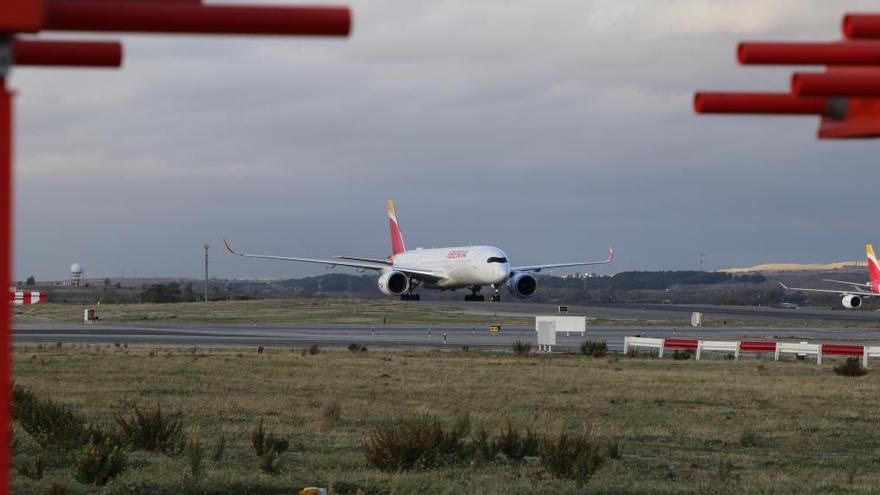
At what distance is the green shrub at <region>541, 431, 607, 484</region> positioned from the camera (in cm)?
1477

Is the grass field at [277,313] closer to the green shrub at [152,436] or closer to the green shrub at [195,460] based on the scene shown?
the green shrub at [152,436]

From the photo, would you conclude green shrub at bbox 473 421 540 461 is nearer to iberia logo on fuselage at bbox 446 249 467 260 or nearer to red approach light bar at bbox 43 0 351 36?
red approach light bar at bbox 43 0 351 36

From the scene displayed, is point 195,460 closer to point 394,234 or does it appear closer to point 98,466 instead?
point 98,466

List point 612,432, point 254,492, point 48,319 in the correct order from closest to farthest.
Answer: point 254,492 < point 612,432 < point 48,319

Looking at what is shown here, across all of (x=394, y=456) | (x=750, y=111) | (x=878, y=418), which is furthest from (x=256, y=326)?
(x=750, y=111)

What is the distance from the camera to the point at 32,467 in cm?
1523

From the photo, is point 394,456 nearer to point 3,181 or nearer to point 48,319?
point 3,181

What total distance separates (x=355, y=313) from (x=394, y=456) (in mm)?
67493

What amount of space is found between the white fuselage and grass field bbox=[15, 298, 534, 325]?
306 cm

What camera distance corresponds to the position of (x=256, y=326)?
6819 cm

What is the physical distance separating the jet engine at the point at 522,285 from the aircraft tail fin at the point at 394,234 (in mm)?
17800

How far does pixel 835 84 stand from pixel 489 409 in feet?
69.6

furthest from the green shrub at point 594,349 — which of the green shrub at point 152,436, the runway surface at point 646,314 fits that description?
the runway surface at point 646,314

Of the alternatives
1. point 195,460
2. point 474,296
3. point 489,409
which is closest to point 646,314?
point 474,296
